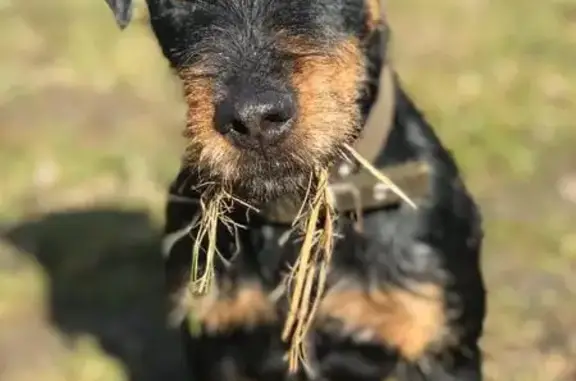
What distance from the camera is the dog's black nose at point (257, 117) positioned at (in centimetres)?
336

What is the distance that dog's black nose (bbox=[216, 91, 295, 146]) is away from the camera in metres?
3.36

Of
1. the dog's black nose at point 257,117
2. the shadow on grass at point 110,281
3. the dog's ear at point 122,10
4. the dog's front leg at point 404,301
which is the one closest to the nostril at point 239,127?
the dog's black nose at point 257,117

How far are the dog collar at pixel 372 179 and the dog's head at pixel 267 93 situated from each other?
0.47m

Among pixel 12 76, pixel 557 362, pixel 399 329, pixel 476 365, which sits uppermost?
pixel 399 329

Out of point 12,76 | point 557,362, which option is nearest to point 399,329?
point 557,362

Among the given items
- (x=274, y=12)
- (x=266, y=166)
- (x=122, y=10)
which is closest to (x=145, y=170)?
(x=122, y=10)

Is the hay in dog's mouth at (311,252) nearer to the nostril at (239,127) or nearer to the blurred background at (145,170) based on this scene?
the nostril at (239,127)

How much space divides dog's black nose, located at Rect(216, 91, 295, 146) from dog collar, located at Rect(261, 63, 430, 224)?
2.57 ft

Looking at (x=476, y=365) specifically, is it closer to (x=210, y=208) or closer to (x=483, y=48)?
(x=210, y=208)

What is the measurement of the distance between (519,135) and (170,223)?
3048 mm

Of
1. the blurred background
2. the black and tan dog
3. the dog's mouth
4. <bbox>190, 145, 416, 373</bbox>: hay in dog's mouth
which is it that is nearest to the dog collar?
the black and tan dog

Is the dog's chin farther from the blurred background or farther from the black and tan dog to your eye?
the blurred background

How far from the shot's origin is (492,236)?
249 inches

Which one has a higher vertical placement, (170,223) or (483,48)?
(170,223)
